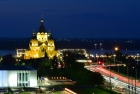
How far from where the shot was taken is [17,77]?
41281mm

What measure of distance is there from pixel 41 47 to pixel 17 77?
28.1m

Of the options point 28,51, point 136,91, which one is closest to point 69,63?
point 28,51

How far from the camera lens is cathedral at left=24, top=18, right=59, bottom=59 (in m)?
69.1

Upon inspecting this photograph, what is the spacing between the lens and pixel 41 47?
227 ft

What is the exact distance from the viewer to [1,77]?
41.2 meters

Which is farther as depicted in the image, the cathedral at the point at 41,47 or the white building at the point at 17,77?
the cathedral at the point at 41,47

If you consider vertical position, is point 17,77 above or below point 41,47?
below

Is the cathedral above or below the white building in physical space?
above

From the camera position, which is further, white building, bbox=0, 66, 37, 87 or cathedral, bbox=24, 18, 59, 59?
cathedral, bbox=24, 18, 59, 59

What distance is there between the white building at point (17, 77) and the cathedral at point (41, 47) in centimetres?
2686

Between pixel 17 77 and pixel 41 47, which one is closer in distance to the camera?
pixel 17 77

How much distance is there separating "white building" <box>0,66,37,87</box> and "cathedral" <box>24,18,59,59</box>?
2686 cm

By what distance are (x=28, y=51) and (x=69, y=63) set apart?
1043 centimetres

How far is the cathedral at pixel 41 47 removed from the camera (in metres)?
69.1
